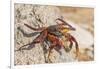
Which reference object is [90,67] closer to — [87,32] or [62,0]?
[87,32]

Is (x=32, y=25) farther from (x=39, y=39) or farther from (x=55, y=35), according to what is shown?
(x=55, y=35)

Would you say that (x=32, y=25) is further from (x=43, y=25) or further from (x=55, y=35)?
(x=55, y=35)

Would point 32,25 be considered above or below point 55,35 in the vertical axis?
above

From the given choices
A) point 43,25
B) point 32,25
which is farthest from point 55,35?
point 32,25
